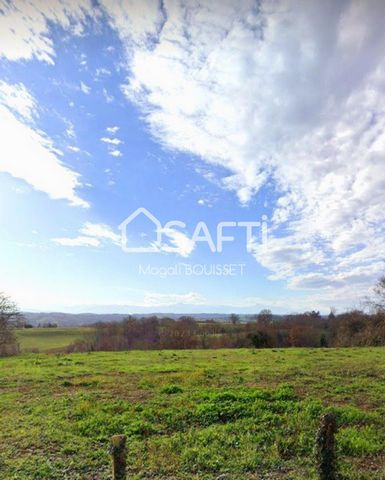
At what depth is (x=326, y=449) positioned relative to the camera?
4906 mm

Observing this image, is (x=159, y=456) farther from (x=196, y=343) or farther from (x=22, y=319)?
(x=196, y=343)

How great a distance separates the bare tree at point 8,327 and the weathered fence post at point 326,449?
99.4ft

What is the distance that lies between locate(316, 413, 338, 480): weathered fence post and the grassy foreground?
525 millimetres

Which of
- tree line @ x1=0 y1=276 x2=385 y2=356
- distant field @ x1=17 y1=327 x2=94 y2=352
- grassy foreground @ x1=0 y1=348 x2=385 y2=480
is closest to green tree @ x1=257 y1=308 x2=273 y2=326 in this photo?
tree line @ x1=0 y1=276 x2=385 y2=356

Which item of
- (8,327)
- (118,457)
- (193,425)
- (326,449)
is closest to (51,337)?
(8,327)

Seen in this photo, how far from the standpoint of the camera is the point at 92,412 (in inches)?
342

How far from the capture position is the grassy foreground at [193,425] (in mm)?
5863

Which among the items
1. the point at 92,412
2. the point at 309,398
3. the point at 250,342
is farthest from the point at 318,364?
the point at 250,342

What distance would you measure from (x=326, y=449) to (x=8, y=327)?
1271 inches

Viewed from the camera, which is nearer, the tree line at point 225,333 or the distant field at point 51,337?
the tree line at point 225,333

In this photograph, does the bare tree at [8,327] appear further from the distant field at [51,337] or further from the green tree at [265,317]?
the green tree at [265,317]

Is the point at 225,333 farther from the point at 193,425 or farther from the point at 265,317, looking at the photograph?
the point at 193,425

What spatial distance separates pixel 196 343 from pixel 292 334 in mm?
12713

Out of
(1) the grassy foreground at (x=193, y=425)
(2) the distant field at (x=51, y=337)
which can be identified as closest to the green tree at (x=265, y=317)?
(2) the distant field at (x=51, y=337)
